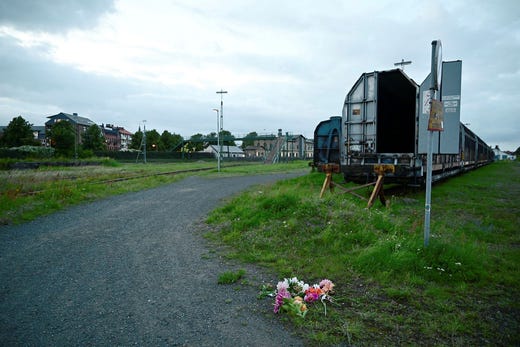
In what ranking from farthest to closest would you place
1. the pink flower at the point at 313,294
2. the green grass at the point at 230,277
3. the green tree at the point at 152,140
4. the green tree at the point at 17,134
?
the green tree at the point at 152,140 < the green tree at the point at 17,134 < the green grass at the point at 230,277 < the pink flower at the point at 313,294

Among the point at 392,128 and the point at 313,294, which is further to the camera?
the point at 392,128

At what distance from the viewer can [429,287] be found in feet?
12.6

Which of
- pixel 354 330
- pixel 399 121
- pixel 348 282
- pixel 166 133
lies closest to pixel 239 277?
pixel 348 282

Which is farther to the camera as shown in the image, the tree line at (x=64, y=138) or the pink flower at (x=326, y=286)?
the tree line at (x=64, y=138)

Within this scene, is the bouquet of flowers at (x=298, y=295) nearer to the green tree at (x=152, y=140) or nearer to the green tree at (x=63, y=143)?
the green tree at (x=63, y=143)

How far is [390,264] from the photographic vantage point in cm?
435

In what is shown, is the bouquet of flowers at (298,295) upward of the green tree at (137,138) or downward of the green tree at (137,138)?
downward

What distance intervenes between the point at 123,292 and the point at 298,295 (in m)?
2.14

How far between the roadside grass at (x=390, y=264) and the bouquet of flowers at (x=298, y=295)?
0.11 metres

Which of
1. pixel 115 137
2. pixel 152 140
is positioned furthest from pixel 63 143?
pixel 115 137

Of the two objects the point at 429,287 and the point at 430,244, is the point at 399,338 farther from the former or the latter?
the point at 430,244

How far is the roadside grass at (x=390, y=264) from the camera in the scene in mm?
3008

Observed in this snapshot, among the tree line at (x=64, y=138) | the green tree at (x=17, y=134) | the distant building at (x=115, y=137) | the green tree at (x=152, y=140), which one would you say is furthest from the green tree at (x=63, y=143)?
the distant building at (x=115, y=137)

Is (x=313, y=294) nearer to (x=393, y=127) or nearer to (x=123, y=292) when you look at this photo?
(x=123, y=292)
